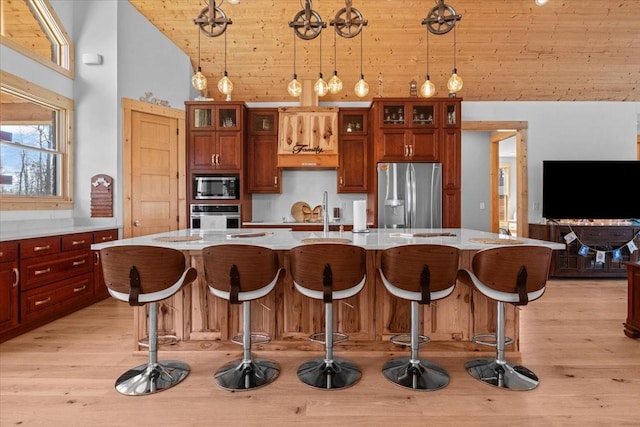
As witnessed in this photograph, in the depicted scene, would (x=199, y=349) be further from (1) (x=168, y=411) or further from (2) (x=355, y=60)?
(2) (x=355, y=60)

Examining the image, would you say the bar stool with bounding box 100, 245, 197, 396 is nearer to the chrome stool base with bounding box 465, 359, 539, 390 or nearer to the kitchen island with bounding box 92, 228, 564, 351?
the kitchen island with bounding box 92, 228, 564, 351

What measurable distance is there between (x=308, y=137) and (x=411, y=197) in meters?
1.68

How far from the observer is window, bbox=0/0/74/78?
→ 3508 millimetres

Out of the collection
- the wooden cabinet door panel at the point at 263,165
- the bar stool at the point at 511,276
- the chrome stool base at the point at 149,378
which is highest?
the wooden cabinet door panel at the point at 263,165

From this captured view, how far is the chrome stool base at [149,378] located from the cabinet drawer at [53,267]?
159cm

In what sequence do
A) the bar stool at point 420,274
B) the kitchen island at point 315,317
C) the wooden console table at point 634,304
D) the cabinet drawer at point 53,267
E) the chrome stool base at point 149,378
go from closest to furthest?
the bar stool at point 420,274
the chrome stool base at point 149,378
the kitchen island at point 315,317
the wooden console table at point 634,304
the cabinet drawer at point 53,267

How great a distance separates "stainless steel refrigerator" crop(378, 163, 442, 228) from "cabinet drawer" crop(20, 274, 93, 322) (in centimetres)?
353

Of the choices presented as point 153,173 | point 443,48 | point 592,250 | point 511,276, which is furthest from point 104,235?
point 592,250

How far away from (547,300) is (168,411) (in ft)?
13.4

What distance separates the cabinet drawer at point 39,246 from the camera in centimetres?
298

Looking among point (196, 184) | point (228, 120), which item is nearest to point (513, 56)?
point (228, 120)

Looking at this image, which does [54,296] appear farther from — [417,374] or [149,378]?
[417,374]

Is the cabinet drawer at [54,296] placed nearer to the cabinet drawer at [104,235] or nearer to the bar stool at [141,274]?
the cabinet drawer at [104,235]

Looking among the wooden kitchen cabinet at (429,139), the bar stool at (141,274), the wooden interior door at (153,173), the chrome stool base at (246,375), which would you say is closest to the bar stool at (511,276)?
the chrome stool base at (246,375)
